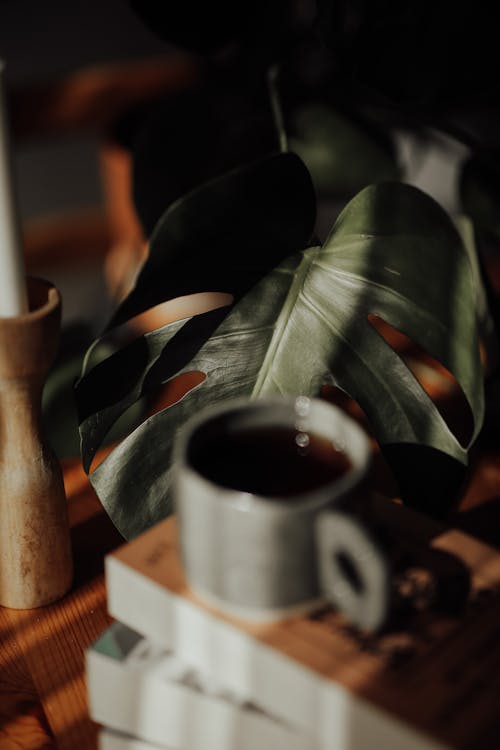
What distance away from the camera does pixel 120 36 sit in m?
3.54

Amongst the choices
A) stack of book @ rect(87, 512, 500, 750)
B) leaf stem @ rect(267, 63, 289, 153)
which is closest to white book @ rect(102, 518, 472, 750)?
stack of book @ rect(87, 512, 500, 750)

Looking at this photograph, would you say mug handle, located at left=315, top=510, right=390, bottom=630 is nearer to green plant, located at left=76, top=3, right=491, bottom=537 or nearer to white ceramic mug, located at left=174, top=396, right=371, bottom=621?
white ceramic mug, located at left=174, top=396, right=371, bottom=621

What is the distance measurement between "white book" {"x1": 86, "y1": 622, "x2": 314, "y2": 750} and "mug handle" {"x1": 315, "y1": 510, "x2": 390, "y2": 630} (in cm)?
7

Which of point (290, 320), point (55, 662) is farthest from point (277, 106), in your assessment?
point (55, 662)

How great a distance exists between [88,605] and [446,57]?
0.64 meters

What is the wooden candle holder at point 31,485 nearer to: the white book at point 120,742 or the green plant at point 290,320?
the green plant at point 290,320

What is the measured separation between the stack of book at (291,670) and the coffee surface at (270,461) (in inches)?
2.4

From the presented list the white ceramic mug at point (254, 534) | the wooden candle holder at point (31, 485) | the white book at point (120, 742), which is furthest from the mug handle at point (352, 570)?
the wooden candle holder at point (31, 485)

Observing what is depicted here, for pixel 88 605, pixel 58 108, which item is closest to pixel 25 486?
pixel 88 605

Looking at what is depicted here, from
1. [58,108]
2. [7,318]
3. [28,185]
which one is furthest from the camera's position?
[28,185]

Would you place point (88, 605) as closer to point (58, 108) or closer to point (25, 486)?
point (25, 486)

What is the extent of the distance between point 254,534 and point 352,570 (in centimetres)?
7

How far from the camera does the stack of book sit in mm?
443

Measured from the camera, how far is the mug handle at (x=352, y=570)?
1.44ft
